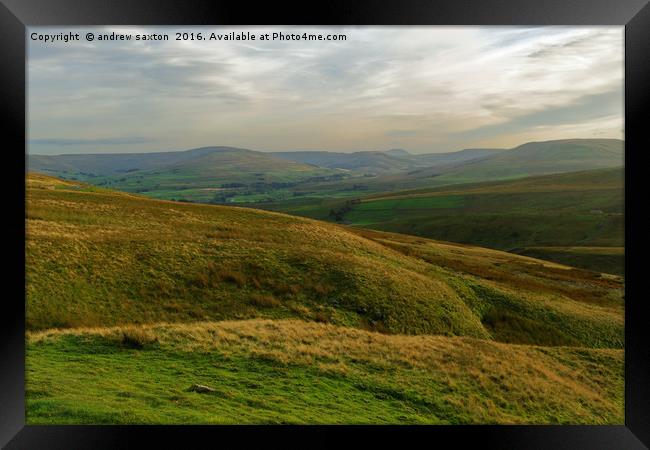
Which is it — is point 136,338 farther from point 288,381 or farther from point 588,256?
point 588,256

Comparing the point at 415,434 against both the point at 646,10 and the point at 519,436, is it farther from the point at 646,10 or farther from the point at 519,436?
the point at 646,10

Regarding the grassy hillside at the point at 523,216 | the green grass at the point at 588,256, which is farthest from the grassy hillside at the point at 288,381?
the grassy hillside at the point at 523,216

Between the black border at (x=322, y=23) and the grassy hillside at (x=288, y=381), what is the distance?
524mm

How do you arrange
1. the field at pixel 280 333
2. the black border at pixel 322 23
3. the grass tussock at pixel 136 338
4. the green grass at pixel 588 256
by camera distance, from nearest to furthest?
1. the black border at pixel 322 23
2. the field at pixel 280 333
3. the grass tussock at pixel 136 338
4. the green grass at pixel 588 256

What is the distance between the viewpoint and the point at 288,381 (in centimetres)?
1051

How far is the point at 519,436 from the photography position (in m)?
9.28

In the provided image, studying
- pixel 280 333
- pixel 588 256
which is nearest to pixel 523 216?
pixel 588 256

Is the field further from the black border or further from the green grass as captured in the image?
the green grass

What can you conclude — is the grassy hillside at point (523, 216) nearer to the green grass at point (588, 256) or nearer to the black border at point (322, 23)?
the green grass at point (588, 256)

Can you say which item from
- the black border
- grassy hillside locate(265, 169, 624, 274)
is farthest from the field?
grassy hillside locate(265, 169, 624, 274)

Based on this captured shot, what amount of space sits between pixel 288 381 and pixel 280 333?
141 inches

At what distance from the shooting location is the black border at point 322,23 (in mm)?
8945

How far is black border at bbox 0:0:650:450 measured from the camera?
8945 millimetres

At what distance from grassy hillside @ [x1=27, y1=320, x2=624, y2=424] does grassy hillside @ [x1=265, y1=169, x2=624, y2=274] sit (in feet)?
227
